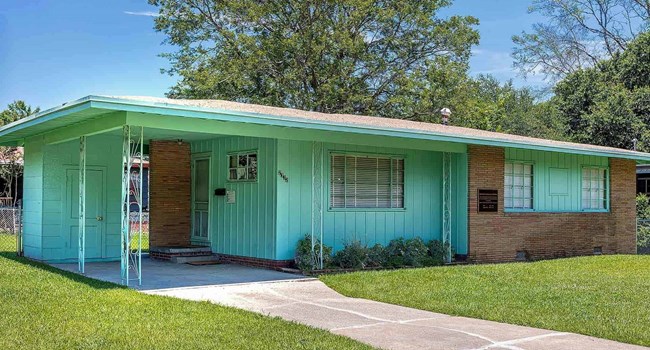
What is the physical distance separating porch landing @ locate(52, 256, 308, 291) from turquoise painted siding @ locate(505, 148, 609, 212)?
6.99 meters

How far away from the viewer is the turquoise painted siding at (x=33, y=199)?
573 inches

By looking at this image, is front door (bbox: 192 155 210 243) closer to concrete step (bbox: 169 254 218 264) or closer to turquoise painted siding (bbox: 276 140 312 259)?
concrete step (bbox: 169 254 218 264)

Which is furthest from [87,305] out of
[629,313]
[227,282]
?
[629,313]

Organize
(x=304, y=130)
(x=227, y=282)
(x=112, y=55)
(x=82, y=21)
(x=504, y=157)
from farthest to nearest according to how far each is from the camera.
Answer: (x=82, y=21) → (x=112, y=55) → (x=504, y=157) → (x=304, y=130) → (x=227, y=282)

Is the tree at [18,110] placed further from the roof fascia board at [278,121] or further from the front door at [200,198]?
the roof fascia board at [278,121]

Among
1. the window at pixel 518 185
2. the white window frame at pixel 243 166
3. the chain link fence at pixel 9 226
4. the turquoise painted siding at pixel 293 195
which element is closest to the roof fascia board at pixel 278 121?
the window at pixel 518 185

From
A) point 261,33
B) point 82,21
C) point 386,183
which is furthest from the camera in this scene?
point 261,33

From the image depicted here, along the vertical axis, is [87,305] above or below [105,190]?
below

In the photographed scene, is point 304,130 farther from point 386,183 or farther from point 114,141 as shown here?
point 114,141

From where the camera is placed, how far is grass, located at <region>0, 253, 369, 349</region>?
21.8ft

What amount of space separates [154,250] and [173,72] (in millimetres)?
17823

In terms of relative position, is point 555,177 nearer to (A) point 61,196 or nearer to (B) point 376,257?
(B) point 376,257

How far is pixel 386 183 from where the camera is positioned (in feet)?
49.0

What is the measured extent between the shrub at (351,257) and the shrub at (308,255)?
268mm
